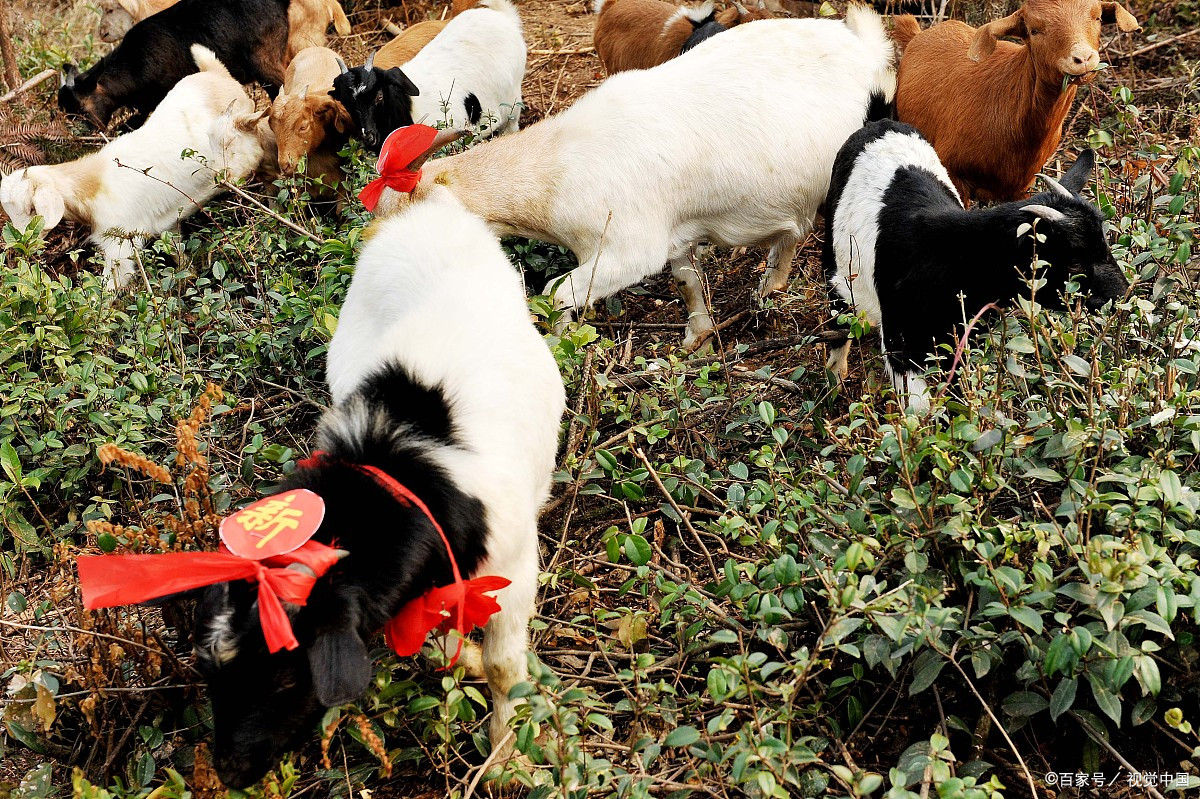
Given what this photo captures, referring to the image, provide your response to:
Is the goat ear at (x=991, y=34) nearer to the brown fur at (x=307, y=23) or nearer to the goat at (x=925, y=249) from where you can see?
the goat at (x=925, y=249)

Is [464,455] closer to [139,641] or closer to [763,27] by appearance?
[139,641]

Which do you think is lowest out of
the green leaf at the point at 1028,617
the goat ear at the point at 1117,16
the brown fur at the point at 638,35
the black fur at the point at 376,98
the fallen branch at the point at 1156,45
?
the fallen branch at the point at 1156,45

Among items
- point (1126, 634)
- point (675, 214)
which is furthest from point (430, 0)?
point (1126, 634)

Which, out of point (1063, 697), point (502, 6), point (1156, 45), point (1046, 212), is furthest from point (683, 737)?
point (502, 6)

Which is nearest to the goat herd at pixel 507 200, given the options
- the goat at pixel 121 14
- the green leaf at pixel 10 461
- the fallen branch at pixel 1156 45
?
the goat at pixel 121 14

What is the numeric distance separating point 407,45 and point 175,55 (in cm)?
175

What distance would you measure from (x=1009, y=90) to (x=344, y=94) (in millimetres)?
3872

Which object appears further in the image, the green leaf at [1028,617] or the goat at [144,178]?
the goat at [144,178]

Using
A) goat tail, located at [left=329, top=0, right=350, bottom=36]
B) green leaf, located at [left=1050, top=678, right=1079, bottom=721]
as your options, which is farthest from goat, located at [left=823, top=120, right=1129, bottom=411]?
goat tail, located at [left=329, top=0, right=350, bottom=36]

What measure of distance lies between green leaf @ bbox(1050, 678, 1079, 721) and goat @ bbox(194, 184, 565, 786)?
1408mm

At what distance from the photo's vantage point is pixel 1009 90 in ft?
16.5

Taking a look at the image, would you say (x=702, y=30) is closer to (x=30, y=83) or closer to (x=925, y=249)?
(x=925, y=249)

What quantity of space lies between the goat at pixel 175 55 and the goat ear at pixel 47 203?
1659mm

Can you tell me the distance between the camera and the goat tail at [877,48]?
5375mm
